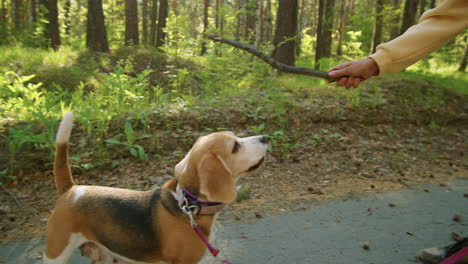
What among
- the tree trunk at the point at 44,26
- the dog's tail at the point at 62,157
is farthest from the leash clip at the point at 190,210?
the tree trunk at the point at 44,26

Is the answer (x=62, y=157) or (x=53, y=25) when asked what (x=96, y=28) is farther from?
(x=62, y=157)

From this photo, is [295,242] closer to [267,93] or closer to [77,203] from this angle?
[77,203]

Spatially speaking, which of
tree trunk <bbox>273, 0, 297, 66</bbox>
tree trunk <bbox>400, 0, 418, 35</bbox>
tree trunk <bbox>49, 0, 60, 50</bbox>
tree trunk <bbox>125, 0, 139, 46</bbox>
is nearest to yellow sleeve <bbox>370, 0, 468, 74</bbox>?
tree trunk <bbox>273, 0, 297, 66</bbox>

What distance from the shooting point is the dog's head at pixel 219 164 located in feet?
8.32

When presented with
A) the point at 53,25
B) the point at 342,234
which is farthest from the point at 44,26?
the point at 342,234

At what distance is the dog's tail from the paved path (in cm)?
90

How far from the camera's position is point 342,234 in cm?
353

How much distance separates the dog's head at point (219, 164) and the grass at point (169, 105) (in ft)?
8.89

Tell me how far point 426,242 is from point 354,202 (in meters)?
1.06

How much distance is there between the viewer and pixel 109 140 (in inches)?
201

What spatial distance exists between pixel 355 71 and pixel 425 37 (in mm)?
699

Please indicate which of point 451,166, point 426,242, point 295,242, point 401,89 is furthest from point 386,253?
point 401,89

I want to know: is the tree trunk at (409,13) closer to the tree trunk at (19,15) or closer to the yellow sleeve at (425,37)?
the yellow sleeve at (425,37)

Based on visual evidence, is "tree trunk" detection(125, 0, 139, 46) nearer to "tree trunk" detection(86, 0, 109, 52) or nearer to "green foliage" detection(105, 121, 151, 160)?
"tree trunk" detection(86, 0, 109, 52)
